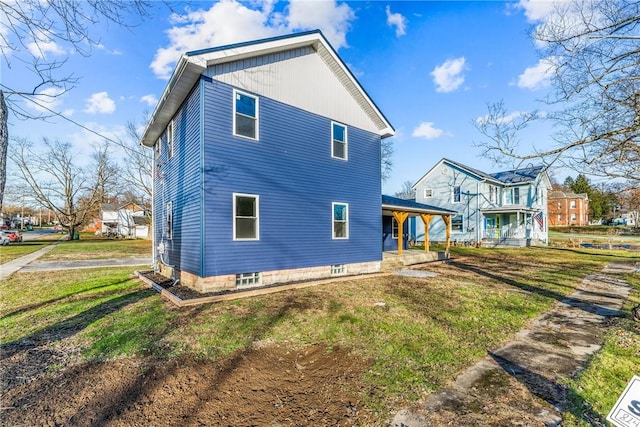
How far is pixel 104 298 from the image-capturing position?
7.79m

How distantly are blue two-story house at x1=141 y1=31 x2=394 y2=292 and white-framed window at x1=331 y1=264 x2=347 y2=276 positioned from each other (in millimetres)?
51

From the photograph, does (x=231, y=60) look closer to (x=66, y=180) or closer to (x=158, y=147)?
(x=158, y=147)

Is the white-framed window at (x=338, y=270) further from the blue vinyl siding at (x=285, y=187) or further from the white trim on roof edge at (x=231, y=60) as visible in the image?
the white trim on roof edge at (x=231, y=60)

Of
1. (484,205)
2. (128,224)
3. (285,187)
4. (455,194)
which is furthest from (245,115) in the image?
(128,224)

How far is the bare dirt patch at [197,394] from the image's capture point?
289 cm

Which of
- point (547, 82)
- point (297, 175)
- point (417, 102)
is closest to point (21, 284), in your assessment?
point (297, 175)

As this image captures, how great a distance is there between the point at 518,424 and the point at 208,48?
9117mm

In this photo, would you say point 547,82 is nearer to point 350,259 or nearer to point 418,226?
point 350,259

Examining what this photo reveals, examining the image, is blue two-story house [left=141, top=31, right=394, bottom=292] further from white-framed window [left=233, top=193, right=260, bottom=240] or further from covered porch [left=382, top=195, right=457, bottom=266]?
covered porch [left=382, top=195, right=457, bottom=266]

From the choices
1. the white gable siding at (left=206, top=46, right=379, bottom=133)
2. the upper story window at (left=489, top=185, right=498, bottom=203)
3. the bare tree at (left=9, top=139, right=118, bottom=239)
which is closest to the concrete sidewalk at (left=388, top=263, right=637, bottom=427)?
the white gable siding at (left=206, top=46, right=379, bottom=133)

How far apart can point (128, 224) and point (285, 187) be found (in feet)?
157

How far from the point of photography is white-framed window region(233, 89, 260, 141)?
843 cm

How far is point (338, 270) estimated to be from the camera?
11.2 metres

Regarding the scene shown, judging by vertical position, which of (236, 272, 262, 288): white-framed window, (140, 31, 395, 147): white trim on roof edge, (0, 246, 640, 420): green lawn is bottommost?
(0, 246, 640, 420): green lawn
